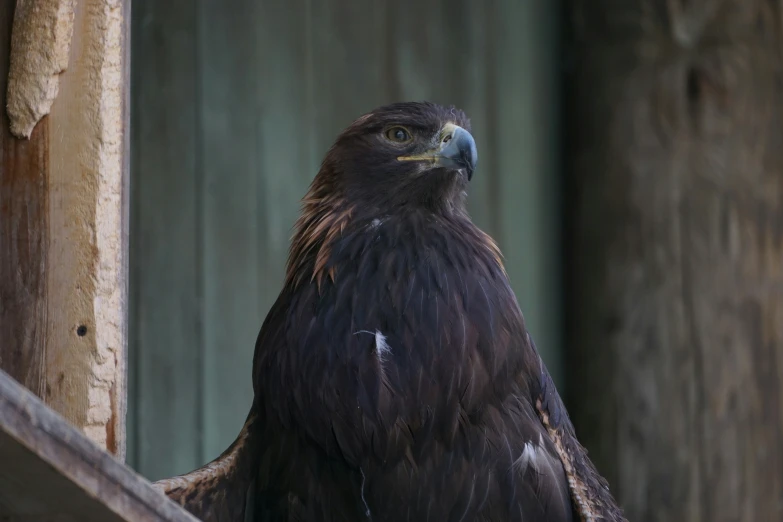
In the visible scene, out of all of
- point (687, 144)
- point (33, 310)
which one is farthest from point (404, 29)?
point (33, 310)

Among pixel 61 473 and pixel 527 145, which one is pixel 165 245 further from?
pixel 61 473

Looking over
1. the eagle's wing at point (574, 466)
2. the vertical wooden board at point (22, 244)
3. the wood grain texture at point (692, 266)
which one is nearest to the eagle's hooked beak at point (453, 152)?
the eagle's wing at point (574, 466)

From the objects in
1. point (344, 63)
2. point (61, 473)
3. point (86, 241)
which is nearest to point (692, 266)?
point (344, 63)

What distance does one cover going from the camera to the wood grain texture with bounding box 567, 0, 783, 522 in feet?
15.3

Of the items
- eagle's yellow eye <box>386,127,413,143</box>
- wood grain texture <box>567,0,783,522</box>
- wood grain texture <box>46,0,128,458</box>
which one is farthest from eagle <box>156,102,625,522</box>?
wood grain texture <box>567,0,783,522</box>

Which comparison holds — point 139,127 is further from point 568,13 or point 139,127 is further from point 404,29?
point 568,13

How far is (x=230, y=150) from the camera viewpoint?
448 cm

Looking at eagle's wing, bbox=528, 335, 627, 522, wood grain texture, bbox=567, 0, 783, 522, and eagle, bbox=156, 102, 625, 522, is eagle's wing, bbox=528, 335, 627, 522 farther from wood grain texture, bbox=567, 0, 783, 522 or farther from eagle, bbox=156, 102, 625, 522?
wood grain texture, bbox=567, 0, 783, 522

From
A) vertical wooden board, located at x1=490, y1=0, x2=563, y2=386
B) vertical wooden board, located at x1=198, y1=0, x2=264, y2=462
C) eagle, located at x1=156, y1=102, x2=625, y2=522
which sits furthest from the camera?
vertical wooden board, located at x1=490, y1=0, x2=563, y2=386

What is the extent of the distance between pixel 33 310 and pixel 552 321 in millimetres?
2862

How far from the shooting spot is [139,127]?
4.26 meters

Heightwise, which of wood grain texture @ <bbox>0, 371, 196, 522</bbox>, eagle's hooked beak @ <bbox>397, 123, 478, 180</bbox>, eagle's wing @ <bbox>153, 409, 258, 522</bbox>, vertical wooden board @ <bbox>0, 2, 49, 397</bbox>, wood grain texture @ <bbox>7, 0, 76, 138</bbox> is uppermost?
wood grain texture @ <bbox>7, 0, 76, 138</bbox>

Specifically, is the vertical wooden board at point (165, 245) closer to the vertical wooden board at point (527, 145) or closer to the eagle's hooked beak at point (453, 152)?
the eagle's hooked beak at point (453, 152)

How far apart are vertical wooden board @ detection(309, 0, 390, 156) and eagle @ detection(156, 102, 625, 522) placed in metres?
1.28
